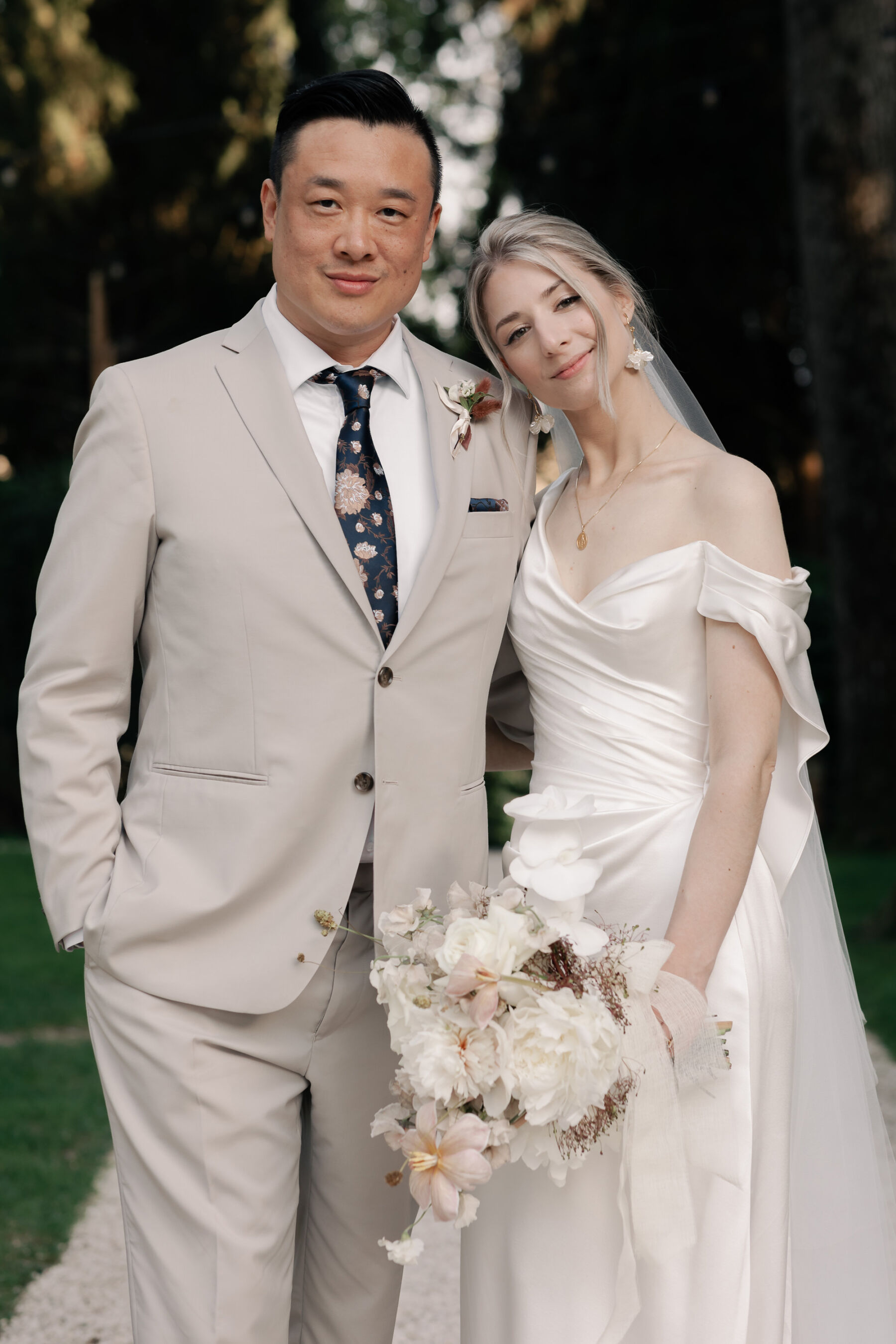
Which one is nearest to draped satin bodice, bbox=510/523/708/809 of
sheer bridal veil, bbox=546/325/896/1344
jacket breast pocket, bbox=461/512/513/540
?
jacket breast pocket, bbox=461/512/513/540

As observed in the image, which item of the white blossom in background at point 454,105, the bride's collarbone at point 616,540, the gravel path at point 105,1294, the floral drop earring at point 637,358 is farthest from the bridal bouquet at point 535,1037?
the white blossom in background at point 454,105

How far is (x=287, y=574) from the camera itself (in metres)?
2.28

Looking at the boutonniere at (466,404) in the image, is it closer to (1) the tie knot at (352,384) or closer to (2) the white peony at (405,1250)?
(1) the tie knot at (352,384)

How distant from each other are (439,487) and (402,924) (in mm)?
817

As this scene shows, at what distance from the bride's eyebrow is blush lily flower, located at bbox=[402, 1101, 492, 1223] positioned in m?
1.46

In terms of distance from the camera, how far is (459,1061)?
1.86 metres

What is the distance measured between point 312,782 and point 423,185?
109cm

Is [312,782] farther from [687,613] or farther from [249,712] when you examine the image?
[687,613]

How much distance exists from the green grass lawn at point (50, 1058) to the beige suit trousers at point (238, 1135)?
5.29 ft

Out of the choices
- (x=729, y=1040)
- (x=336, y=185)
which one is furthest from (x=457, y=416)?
(x=729, y=1040)

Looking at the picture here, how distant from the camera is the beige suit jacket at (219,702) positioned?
2273mm

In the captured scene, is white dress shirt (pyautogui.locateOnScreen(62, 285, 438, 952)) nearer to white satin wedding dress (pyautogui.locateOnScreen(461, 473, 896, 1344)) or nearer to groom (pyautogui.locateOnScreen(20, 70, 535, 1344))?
groom (pyautogui.locateOnScreen(20, 70, 535, 1344))

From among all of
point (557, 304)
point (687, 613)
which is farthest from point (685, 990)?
point (557, 304)

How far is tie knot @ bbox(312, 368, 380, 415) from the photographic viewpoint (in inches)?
96.4
